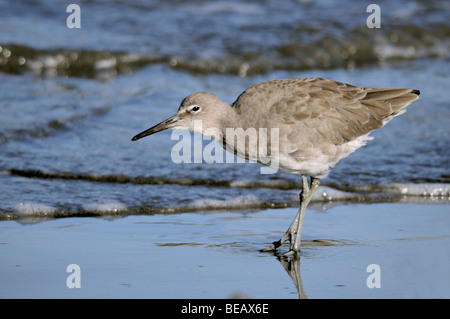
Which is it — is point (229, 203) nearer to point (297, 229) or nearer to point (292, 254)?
point (297, 229)

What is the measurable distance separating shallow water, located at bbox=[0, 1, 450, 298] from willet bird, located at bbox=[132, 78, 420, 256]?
2.36 ft

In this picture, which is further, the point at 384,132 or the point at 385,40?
the point at 385,40

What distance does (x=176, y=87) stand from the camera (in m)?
11.9

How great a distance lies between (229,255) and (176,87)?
578cm

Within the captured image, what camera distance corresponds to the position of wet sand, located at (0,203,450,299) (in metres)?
5.79

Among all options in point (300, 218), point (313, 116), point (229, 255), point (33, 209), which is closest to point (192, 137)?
point (33, 209)

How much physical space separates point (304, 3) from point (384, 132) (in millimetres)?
6180

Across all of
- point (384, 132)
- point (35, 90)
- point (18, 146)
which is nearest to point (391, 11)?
point (384, 132)

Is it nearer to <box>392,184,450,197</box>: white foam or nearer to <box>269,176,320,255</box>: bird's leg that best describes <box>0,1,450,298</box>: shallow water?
<box>392,184,450,197</box>: white foam

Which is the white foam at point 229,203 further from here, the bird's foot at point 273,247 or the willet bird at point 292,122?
the bird's foot at point 273,247
